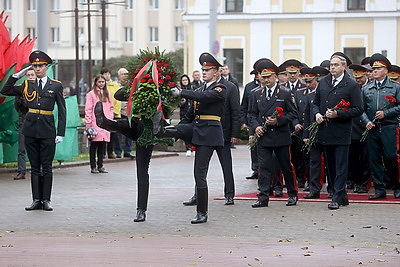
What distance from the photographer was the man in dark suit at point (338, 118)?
1390 centimetres

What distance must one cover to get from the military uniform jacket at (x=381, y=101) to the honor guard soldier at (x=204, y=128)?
2.96 m

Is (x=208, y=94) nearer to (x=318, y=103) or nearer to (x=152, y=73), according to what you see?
(x=152, y=73)

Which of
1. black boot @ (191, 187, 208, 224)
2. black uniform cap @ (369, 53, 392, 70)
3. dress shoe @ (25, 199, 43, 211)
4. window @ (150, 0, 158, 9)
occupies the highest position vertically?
window @ (150, 0, 158, 9)

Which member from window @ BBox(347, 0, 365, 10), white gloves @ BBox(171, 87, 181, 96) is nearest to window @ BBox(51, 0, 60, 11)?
window @ BBox(347, 0, 365, 10)

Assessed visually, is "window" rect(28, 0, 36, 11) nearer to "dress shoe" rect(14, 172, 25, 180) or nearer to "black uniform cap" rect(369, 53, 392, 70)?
"dress shoe" rect(14, 172, 25, 180)

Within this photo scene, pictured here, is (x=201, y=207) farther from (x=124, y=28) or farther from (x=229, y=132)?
(x=124, y=28)

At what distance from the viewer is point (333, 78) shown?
14.1 metres

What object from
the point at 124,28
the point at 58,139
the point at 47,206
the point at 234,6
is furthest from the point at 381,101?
the point at 124,28

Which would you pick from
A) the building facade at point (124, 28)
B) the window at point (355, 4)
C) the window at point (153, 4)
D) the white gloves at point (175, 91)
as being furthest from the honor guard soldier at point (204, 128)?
the window at point (153, 4)

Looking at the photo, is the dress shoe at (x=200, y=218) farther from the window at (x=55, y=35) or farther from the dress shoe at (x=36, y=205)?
the window at (x=55, y=35)

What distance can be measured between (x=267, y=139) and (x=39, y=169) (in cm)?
332

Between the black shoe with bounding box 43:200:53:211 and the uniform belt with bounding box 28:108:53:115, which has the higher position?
the uniform belt with bounding box 28:108:53:115

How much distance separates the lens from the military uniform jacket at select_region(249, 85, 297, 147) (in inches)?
561

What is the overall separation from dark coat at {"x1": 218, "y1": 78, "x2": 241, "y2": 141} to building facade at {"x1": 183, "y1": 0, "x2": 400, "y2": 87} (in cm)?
3257
